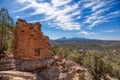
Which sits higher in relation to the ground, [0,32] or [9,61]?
[0,32]

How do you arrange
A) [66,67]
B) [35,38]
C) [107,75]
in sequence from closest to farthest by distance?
[35,38] → [66,67] → [107,75]

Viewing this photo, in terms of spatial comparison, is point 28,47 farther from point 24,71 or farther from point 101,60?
point 101,60

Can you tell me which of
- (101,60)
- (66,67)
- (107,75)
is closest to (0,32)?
(66,67)

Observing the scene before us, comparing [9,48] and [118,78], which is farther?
[118,78]

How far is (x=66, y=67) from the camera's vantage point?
2094 inches

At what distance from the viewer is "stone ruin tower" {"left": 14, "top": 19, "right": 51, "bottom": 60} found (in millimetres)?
47312

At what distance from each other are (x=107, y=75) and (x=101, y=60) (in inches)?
480

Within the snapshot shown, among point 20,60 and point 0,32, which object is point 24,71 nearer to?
point 20,60

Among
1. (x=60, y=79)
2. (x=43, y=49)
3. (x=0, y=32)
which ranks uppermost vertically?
(x=0, y=32)

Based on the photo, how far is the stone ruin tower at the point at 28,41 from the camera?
47312 millimetres

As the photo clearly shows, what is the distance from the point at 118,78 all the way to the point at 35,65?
43758 mm

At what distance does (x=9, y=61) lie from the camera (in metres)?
45.9

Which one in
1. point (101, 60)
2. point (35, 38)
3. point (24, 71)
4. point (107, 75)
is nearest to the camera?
point (24, 71)

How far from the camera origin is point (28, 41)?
47.6 m
